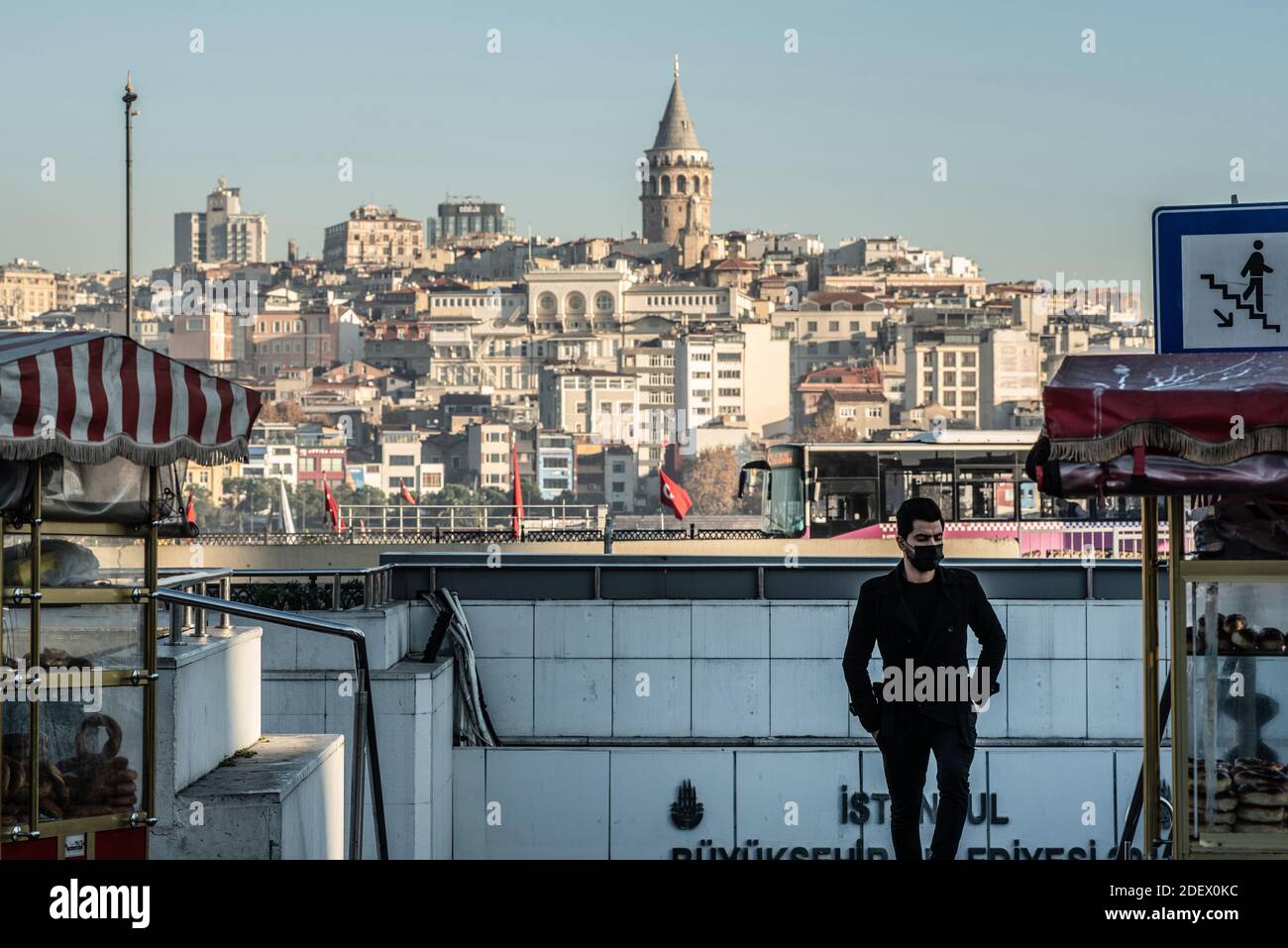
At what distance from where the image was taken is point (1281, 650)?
5535mm

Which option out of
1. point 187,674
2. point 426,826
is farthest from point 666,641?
point 187,674

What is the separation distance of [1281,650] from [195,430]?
3.04 meters

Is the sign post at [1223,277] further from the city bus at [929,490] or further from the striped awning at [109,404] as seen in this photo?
the city bus at [929,490]

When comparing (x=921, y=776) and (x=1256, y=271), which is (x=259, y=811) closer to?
(x=921, y=776)

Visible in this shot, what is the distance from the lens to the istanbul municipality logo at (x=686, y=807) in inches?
529

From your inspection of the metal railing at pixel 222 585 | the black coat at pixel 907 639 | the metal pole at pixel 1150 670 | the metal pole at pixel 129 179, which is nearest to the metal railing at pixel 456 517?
the metal pole at pixel 129 179

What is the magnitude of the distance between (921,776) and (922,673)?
36cm

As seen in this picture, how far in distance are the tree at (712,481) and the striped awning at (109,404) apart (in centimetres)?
13570

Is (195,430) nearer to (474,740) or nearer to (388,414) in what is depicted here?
(474,740)

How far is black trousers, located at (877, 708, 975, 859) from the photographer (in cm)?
630

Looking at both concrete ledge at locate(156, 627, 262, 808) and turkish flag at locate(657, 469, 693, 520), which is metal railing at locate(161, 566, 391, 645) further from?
turkish flag at locate(657, 469, 693, 520)

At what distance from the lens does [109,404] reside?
5367 millimetres

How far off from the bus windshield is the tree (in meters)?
106
